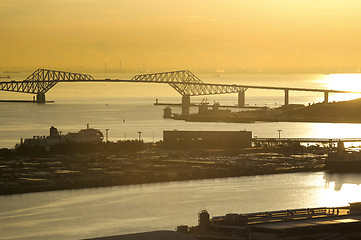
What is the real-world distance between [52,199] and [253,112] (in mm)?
46260

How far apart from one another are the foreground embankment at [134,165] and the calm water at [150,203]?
2.92 feet

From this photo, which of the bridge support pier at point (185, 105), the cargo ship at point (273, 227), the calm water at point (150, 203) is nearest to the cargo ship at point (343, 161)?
the calm water at point (150, 203)

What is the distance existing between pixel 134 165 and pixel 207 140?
884 centimetres

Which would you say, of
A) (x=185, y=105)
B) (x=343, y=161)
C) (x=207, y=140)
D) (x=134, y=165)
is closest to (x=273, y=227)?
(x=134, y=165)

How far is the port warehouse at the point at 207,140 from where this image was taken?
4534 cm

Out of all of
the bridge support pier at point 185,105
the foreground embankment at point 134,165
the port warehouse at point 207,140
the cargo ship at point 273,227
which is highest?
the bridge support pier at point 185,105

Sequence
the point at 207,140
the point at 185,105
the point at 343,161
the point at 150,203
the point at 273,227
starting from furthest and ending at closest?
1. the point at 185,105
2. the point at 207,140
3. the point at 343,161
4. the point at 150,203
5. the point at 273,227

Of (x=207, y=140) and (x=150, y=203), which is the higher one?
(x=207, y=140)

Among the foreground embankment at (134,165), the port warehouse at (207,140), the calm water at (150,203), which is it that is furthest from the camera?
the port warehouse at (207,140)

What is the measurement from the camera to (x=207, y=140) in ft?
150

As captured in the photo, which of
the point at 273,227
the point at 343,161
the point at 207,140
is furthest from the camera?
the point at 207,140

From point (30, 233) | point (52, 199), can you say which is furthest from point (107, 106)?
point (30, 233)

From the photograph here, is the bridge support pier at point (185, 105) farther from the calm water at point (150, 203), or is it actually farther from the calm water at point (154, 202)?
the calm water at point (150, 203)

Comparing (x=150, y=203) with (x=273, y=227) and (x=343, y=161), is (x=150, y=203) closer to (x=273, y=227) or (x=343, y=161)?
(x=273, y=227)
